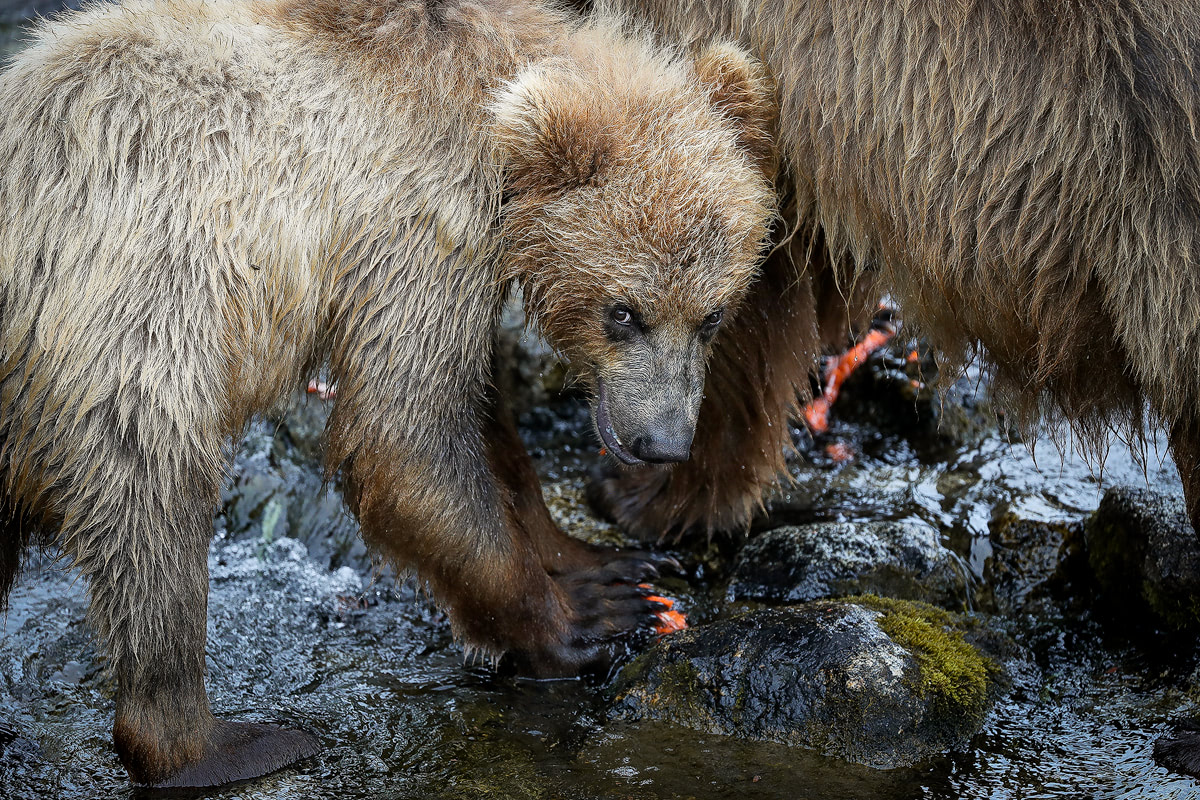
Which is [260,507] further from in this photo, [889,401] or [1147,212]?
[1147,212]

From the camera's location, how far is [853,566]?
567cm

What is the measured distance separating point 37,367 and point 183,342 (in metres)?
0.53

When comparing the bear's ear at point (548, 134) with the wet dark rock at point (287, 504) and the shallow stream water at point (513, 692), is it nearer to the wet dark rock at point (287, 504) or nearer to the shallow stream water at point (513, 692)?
the shallow stream water at point (513, 692)

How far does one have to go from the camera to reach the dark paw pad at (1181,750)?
4.38 metres

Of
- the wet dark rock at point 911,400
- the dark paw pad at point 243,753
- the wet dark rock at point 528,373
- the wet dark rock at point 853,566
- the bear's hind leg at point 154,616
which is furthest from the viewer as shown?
the wet dark rock at point 528,373

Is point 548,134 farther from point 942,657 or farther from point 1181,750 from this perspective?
point 1181,750

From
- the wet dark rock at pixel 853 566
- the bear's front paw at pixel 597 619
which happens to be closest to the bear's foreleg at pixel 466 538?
the bear's front paw at pixel 597 619

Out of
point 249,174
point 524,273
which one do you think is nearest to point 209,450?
point 249,174

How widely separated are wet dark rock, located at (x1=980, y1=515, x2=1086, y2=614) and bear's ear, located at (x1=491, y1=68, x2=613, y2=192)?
2859mm

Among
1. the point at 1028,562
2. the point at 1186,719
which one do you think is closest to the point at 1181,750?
the point at 1186,719

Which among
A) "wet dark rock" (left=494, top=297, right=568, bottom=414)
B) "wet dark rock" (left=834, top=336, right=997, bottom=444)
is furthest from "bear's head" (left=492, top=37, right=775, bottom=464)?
"wet dark rock" (left=494, top=297, right=568, bottom=414)

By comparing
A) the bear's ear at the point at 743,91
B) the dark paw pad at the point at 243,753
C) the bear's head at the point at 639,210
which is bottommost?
the dark paw pad at the point at 243,753

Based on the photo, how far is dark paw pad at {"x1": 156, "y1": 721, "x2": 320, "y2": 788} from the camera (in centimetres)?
447

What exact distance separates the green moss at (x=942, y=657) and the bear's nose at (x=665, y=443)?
45.0 inches
